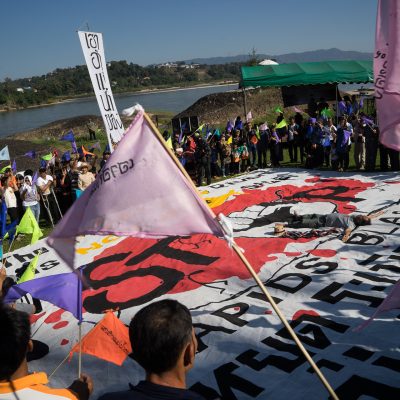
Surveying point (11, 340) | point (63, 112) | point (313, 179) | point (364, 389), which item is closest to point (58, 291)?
point (11, 340)

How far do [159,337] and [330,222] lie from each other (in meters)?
6.22

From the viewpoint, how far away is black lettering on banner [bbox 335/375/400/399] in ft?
12.3

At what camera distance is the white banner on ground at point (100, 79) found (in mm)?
7590

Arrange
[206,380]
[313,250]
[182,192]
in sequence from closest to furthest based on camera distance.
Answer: [182,192], [206,380], [313,250]

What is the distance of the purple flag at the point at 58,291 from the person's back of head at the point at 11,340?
6.01 feet

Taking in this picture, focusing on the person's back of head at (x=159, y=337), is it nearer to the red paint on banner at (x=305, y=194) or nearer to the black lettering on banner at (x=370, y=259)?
the black lettering on banner at (x=370, y=259)

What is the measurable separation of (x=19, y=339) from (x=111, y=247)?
623 centimetres

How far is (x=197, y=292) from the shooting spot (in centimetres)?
608

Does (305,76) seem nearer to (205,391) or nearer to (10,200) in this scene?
(10,200)

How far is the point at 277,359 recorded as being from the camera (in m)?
4.41

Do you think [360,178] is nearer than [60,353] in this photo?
No

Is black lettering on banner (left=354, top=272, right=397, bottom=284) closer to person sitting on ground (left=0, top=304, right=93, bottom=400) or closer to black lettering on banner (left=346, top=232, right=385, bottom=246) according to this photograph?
black lettering on banner (left=346, top=232, right=385, bottom=246)

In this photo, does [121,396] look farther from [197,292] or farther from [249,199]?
[249,199]

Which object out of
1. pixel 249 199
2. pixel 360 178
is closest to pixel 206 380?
pixel 249 199
